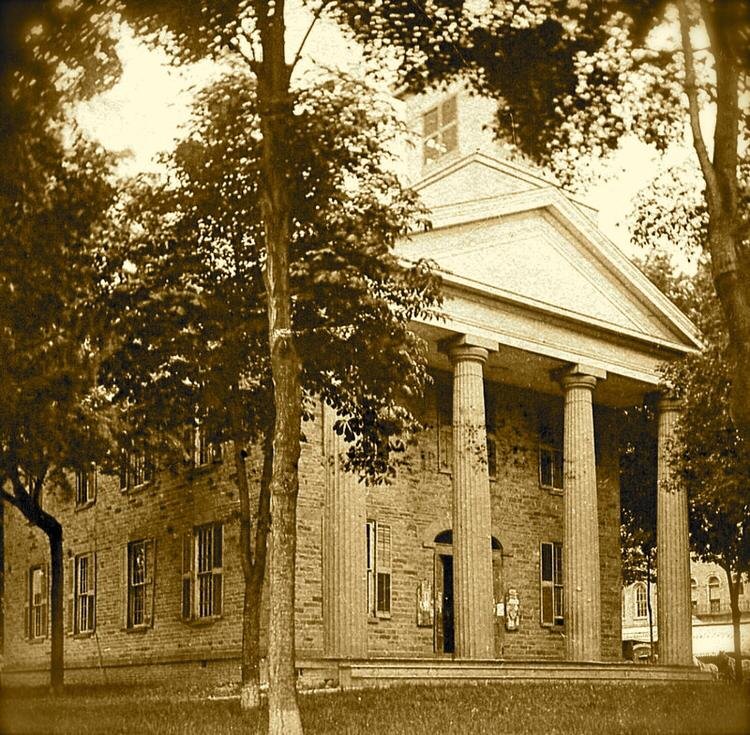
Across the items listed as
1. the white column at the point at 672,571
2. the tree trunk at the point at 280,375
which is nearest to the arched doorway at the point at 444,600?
the white column at the point at 672,571

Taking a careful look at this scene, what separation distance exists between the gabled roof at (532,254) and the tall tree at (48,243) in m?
8.54

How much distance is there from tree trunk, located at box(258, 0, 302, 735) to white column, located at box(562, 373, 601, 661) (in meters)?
13.7

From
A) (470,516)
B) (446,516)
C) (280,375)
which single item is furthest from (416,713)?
(446,516)

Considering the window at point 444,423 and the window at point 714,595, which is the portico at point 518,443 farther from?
the window at point 714,595

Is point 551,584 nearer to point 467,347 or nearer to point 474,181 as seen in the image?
point 467,347

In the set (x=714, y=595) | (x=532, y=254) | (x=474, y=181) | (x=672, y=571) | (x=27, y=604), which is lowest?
(x=714, y=595)

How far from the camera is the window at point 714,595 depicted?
42719 mm

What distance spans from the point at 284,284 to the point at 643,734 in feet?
16.7

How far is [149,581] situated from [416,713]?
415 inches

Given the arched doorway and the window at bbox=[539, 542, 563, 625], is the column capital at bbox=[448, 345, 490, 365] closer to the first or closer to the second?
the arched doorway

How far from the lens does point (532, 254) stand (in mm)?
24719

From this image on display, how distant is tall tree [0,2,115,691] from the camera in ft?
36.6

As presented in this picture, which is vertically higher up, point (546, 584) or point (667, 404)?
point (667, 404)

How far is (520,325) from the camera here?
2506 cm
